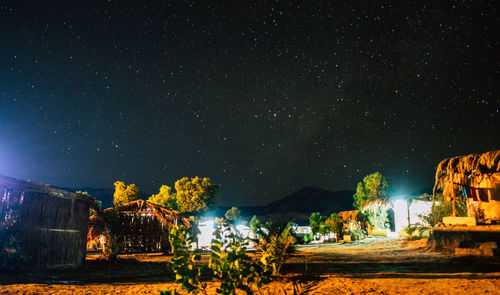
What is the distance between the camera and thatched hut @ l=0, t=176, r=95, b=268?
960cm

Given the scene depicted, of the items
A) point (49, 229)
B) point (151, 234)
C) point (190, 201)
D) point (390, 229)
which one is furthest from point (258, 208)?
point (49, 229)

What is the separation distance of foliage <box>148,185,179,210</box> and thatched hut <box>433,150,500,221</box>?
3613 centimetres

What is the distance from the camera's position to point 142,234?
19047 millimetres

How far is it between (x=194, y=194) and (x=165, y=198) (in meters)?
4.20

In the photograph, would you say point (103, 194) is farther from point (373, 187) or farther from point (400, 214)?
point (400, 214)


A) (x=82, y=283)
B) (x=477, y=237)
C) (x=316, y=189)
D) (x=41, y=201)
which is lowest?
(x=82, y=283)

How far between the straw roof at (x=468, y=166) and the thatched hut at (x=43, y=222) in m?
14.3

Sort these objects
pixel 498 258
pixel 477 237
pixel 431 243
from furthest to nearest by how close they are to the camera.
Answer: pixel 431 243, pixel 477 237, pixel 498 258

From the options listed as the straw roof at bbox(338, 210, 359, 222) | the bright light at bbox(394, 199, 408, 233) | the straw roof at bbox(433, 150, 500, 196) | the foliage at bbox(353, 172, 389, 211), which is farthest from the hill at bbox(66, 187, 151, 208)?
the straw roof at bbox(433, 150, 500, 196)

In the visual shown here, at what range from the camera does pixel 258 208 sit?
141 metres

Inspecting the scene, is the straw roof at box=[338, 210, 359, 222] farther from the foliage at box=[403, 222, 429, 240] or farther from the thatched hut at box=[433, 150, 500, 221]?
the thatched hut at box=[433, 150, 500, 221]

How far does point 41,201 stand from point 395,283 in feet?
34.0

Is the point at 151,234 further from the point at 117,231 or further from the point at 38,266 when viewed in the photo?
the point at 38,266

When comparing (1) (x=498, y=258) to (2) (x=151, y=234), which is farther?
(2) (x=151, y=234)
